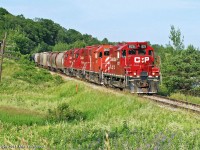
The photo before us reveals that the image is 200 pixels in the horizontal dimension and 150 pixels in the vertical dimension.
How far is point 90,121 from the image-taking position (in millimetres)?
17250

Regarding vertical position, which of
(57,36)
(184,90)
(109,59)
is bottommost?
(184,90)

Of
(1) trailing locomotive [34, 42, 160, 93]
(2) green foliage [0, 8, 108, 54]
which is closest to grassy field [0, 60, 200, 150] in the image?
(1) trailing locomotive [34, 42, 160, 93]

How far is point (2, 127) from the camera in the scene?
1380 cm

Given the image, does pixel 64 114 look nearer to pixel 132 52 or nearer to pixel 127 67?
pixel 127 67

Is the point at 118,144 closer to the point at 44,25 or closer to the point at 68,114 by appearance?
A: the point at 68,114

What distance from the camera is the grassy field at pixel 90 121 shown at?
980cm

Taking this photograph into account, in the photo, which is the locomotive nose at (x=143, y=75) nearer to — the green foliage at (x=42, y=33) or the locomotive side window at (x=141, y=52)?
the locomotive side window at (x=141, y=52)

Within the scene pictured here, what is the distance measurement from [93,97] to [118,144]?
1725cm

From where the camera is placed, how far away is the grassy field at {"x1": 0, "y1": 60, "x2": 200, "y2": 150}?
9805 mm

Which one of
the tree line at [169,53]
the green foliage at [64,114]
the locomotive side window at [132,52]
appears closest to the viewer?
the green foliage at [64,114]

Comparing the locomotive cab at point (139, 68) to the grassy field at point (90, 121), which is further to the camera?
the locomotive cab at point (139, 68)

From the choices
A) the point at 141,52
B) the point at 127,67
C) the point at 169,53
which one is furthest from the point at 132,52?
the point at 169,53

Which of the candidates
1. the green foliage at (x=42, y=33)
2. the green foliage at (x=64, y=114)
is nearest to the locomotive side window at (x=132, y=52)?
the green foliage at (x=64, y=114)

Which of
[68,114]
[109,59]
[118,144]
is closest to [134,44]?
[109,59]
